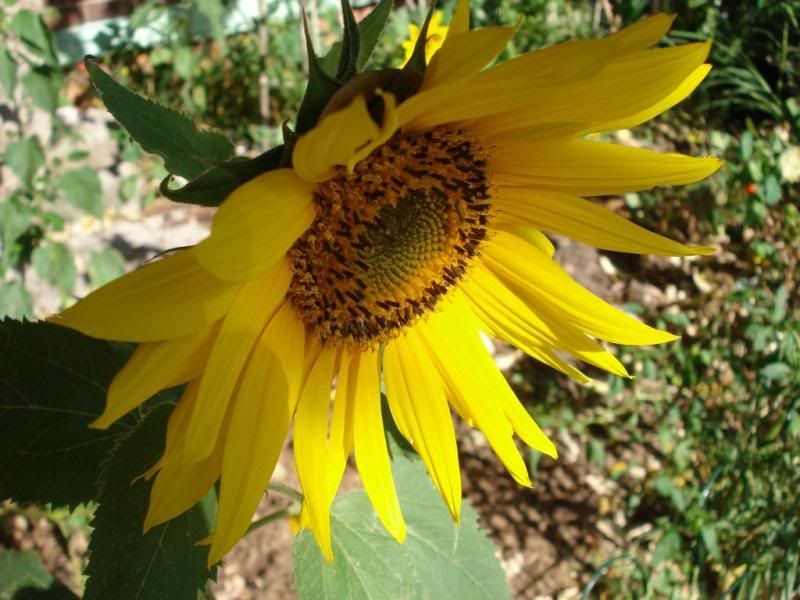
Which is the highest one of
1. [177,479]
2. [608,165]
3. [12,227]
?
[12,227]

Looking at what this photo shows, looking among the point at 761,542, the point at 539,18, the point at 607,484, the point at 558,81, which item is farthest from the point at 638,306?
the point at 558,81

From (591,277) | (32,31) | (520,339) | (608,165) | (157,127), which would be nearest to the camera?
(157,127)

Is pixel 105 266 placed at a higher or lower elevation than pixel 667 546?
higher

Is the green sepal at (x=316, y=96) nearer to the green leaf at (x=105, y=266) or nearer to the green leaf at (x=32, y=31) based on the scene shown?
the green leaf at (x=32, y=31)

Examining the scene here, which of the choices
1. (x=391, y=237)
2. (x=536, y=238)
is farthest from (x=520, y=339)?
(x=391, y=237)

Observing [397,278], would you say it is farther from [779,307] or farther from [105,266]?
[779,307]

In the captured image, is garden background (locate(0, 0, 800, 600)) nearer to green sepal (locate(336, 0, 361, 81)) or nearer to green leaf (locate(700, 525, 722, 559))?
green leaf (locate(700, 525, 722, 559))
